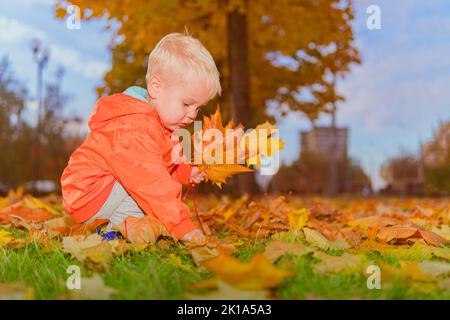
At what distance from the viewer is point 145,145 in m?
2.67

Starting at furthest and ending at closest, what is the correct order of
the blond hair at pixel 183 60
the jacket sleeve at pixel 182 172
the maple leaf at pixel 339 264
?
the jacket sleeve at pixel 182 172
the blond hair at pixel 183 60
the maple leaf at pixel 339 264

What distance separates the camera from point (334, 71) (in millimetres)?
12141

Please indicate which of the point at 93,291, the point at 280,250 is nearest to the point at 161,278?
the point at 93,291

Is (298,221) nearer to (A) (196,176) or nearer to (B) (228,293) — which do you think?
(A) (196,176)

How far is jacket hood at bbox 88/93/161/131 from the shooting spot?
2805 millimetres

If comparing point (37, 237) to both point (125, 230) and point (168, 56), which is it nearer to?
point (125, 230)

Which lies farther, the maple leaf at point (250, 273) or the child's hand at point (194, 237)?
the child's hand at point (194, 237)

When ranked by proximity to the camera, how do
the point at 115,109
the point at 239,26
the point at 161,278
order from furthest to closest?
the point at 239,26, the point at 115,109, the point at 161,278

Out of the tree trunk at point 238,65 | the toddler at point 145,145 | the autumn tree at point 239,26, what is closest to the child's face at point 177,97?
the toddler at point 145,145

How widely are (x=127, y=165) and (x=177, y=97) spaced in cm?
41

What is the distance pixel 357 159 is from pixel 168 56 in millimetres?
66203

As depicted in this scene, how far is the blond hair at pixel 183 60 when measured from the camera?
270 cm

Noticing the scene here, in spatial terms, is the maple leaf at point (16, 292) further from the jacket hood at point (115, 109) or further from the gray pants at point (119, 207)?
the jacket hood at point (115, 109)
